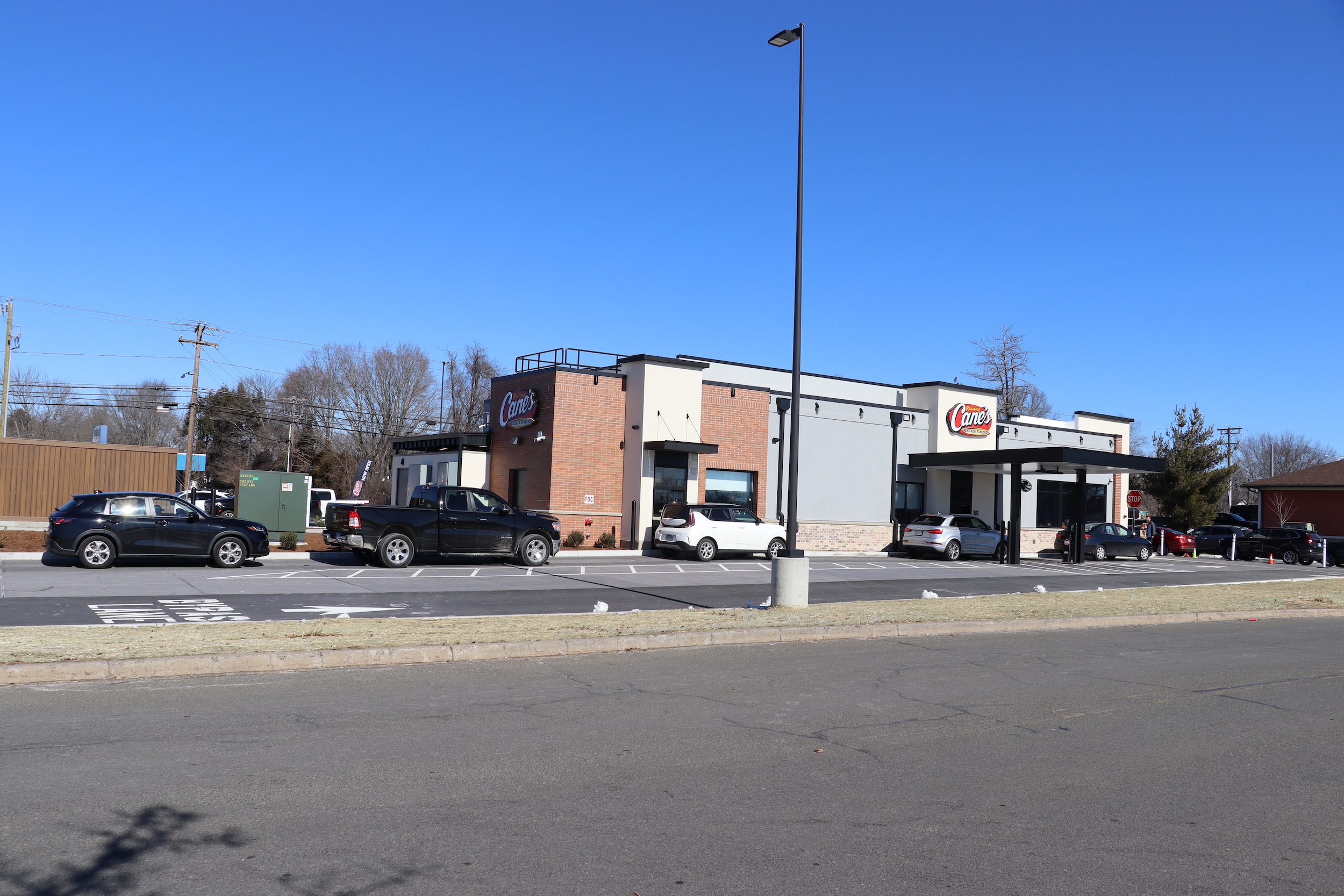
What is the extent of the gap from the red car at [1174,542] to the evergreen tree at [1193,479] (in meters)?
11.3

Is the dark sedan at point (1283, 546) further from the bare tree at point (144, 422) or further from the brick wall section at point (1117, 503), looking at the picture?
the bare tree at point (144, 422)

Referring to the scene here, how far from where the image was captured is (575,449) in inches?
1193

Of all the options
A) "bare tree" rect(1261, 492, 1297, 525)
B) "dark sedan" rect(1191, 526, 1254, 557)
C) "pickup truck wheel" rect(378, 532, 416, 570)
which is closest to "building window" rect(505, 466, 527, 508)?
"pickup truck wheel" rect(378, 532, 416, 570)

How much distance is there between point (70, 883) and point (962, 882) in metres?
3.88

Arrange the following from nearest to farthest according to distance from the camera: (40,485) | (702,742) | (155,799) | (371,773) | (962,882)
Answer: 1. (962,882)
2. (155,799)
3. (371,773)
4. (702,742)
5. (40,485)

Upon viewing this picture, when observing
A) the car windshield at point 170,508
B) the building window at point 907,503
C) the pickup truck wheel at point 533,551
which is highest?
the building window at point 907,503

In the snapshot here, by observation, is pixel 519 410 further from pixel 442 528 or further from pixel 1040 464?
pixel 1040 464

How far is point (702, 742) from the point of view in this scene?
709cm

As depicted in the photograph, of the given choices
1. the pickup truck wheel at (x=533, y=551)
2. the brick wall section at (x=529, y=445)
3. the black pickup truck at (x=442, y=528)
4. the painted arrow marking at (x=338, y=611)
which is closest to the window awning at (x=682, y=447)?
the brick wall section at (x=529, y=445)

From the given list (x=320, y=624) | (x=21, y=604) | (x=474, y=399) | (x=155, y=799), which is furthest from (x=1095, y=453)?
(x=474, y=399)

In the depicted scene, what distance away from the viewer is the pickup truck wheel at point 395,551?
21.6 m

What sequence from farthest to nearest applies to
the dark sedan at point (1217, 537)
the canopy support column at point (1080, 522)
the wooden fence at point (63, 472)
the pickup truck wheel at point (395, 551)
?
the dark sedan at point (1217, 537)
the canopy support column at point (1080, 522)
the wooden fence at point (63, 472)
the pickup truck wheel at point (395, 551)

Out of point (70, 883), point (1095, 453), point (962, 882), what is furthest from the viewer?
point (1095, 453)

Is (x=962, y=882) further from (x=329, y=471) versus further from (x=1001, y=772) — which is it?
(x=329, y=471)
